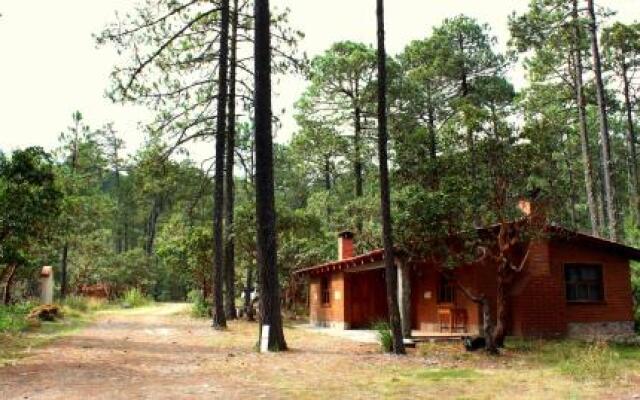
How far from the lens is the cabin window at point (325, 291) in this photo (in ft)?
88.9

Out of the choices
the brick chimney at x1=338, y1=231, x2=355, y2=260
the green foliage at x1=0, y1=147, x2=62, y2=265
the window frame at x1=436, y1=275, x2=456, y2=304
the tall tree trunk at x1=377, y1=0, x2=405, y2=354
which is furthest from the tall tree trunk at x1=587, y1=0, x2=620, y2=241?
the green foliage at x1=0, y1=147, x2=62, y2=265

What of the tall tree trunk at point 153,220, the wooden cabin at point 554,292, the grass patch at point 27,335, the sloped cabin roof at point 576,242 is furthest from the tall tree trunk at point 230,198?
the tall tree trunk at point 153,220

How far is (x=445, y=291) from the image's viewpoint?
832 inches

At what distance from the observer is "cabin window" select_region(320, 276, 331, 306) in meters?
27.1

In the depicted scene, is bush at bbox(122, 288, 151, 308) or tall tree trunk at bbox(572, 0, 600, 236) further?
bush at bbox(122, 288, 151, 308)

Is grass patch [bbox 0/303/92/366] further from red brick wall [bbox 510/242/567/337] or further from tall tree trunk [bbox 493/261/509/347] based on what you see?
red brick wall [bbox 510/242/567/337]

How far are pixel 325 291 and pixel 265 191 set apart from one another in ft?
43.4

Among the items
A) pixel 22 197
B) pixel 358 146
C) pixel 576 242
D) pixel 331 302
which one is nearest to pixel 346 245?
pixel 331 302

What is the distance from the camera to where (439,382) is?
393 inches

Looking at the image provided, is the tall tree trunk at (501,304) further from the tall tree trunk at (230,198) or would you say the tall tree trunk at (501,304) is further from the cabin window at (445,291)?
the tall tree trunk at (230,198)

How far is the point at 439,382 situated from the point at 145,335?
12.4m

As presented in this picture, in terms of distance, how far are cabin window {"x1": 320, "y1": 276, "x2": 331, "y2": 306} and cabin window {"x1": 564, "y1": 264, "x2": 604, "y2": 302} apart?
34.5 ft

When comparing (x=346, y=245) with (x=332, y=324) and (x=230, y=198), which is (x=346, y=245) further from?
(x=230, y=198)

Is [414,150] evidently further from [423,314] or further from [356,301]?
[356,301]
